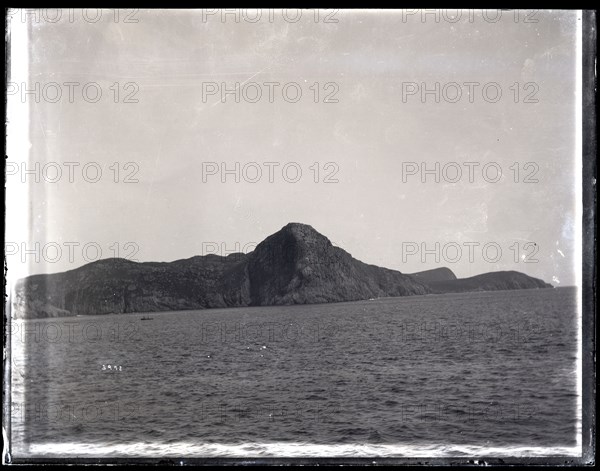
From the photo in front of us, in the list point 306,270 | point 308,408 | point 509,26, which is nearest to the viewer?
point 509,26

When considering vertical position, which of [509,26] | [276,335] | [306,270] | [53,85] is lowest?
[276,335]

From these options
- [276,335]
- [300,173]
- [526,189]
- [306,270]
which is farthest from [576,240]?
[306,270]

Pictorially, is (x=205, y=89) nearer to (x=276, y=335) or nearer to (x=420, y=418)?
(x=420, y=418)

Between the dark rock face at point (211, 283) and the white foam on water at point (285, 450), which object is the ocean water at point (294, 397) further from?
the dark rock face at point (211, 283)

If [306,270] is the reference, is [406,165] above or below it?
above

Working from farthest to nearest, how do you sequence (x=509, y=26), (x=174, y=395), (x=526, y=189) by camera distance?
(x=174, y=395) → (x=526, y=189) → (x=509, y=26)

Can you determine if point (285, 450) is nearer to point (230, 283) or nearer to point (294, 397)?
point (294, 397)

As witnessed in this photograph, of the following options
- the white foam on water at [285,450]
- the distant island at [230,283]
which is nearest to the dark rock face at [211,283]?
the distant island at [230,283]
